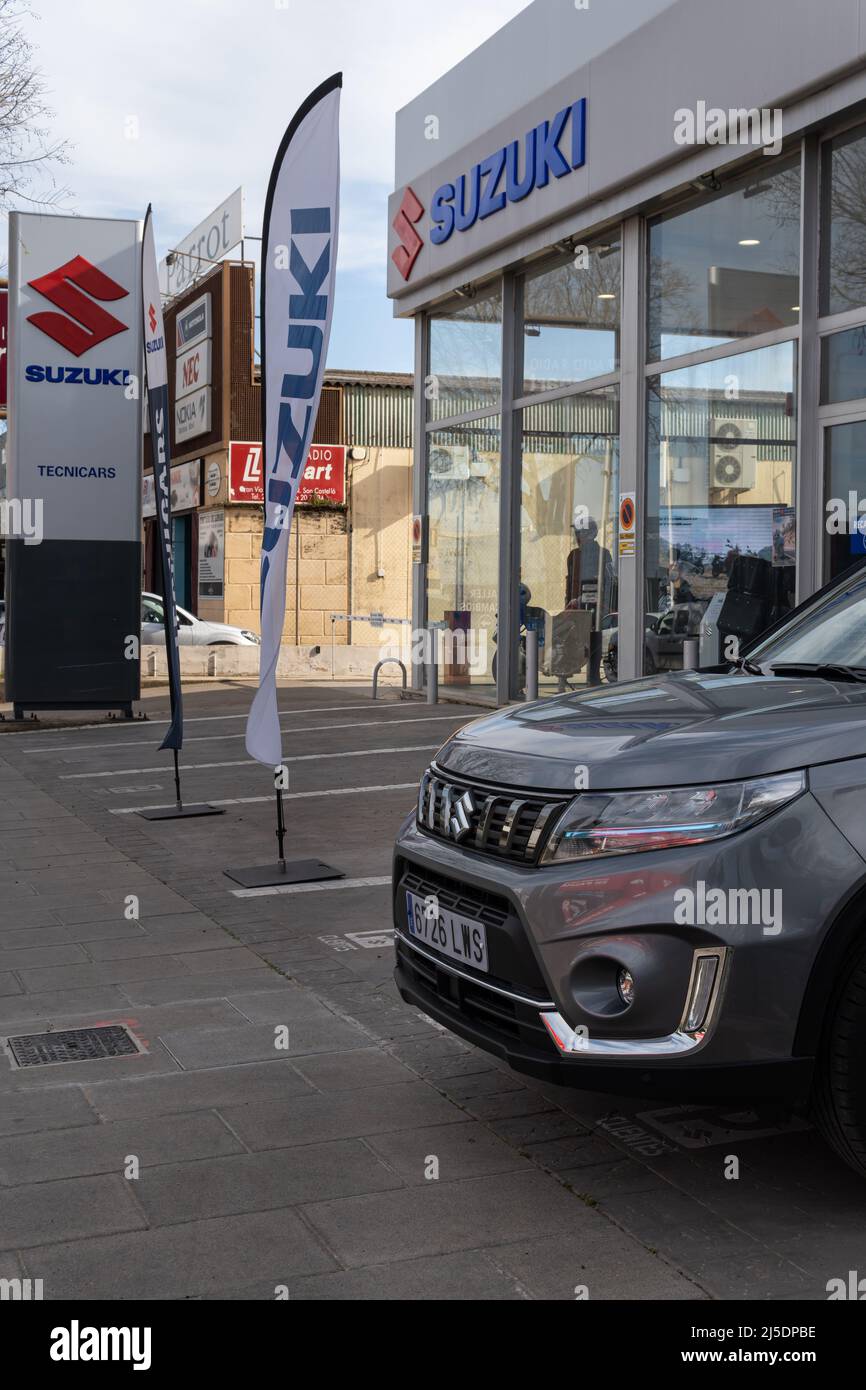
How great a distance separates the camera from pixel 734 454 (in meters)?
12.6

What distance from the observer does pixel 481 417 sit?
693 inches

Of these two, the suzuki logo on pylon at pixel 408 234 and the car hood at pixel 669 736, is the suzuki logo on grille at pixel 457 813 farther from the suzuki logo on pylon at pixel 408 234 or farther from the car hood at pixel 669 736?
the suzuki logo on pylon at pixel 408 234

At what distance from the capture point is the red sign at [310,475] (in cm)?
2942

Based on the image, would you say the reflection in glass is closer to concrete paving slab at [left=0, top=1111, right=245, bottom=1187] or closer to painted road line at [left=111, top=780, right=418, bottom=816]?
painted road line at [left=111, top=780, right=418, bottom=816]

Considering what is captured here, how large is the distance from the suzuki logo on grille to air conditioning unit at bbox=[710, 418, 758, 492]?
890 centimetres

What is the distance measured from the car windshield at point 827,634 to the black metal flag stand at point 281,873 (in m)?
3.51

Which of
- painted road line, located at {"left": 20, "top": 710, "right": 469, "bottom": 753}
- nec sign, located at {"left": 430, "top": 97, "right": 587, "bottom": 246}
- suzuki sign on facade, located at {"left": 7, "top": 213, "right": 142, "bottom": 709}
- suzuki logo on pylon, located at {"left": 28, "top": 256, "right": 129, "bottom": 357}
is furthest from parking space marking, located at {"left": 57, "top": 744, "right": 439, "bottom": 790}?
nec sign, located at {"left": 430, "top": 97, "right": 587, "bottom": 246}

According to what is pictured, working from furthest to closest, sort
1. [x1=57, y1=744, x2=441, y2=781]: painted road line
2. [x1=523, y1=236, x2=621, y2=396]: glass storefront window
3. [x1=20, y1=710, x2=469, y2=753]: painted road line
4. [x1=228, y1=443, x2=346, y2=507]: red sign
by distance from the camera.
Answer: [x1=228, y1=443, x2=346, y2=507]: red sign → [x1=523, y1=236, x2=621, y2=396]: glass storefront window → [x1=20, y1=710, x2=469, y2=753]: painted road line → [x1=57, y1=744, x2=441, y2=781]: painted road line

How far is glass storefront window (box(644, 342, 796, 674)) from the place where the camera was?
12.0m

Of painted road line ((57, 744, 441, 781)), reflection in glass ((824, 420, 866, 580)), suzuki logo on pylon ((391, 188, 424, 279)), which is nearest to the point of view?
reflection in glass ((824, 420, 866, 580))

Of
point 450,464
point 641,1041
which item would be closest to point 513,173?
point 450,464

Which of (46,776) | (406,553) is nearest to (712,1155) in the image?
(46,776)

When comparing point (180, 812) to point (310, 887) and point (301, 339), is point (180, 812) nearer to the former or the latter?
point (310, 887)

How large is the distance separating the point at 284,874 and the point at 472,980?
4210 millimetres
